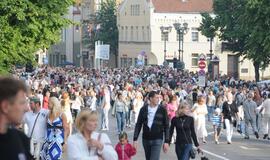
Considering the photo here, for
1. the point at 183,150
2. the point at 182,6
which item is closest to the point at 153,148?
the point at 183,150

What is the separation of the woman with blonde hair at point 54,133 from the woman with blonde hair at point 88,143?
6.30 metres

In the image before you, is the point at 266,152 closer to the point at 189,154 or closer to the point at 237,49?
the point at 189,154

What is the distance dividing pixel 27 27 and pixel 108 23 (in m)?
87.2

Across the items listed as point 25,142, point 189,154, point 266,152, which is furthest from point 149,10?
point 25,142

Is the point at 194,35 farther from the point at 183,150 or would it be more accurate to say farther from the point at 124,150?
the point at 124,150

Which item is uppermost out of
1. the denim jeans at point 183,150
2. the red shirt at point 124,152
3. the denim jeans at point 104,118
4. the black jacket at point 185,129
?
the black jacket at point 185,129

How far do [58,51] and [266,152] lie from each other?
117617mm

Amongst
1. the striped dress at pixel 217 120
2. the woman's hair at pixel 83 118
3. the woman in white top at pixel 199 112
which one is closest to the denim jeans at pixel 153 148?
the woman's hair at pixel 83 118

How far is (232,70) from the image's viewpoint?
107188mm

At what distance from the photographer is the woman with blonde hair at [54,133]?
16031 mm

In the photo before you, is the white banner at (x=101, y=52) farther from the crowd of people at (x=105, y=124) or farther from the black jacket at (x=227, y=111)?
the black jacket at (x=227, y=111)

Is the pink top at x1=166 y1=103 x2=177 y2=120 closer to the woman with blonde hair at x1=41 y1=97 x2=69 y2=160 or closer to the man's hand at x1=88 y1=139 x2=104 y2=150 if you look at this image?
the woman with blonde hair at x1=41 y1=97 x2=69 y2=160

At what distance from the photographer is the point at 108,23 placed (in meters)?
122

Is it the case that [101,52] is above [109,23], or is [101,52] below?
below
